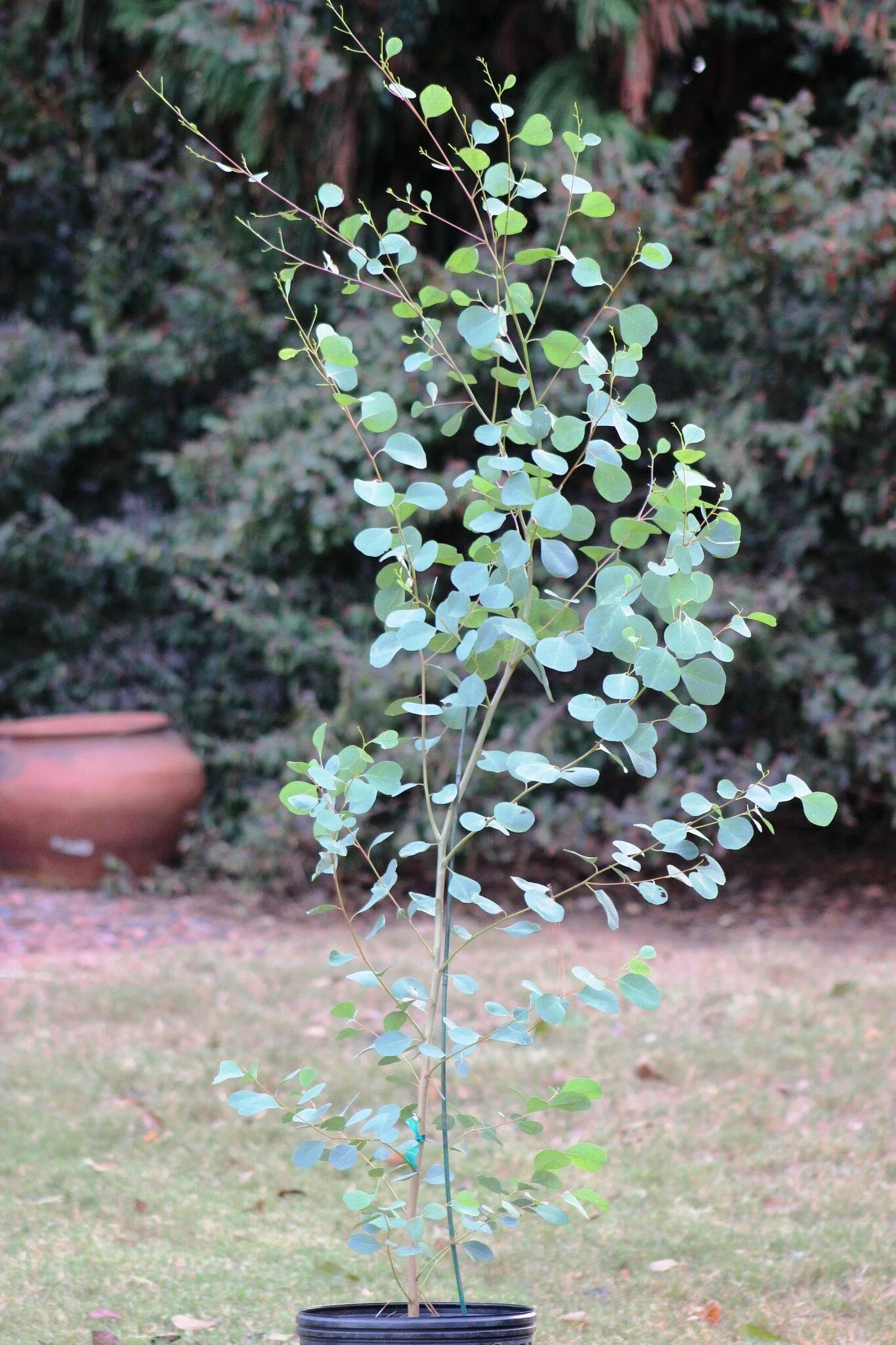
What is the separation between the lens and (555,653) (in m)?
1.42

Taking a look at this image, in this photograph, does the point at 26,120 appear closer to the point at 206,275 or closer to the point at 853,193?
the point at 206,275

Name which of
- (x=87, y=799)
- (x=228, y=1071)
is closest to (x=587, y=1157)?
(x=228, y=1071)

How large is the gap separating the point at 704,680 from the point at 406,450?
1.33 feet

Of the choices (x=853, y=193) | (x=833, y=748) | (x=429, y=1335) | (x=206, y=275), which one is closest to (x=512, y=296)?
(x=429, y=1335)

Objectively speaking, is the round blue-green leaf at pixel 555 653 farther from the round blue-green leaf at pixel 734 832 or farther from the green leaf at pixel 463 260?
the green leaf at pixel 463 260

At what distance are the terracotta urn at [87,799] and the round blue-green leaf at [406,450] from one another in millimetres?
4768

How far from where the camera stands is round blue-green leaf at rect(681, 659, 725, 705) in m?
1.44

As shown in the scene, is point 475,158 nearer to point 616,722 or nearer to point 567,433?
point 567,433

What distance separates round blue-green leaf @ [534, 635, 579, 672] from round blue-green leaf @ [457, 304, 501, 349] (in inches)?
13.3

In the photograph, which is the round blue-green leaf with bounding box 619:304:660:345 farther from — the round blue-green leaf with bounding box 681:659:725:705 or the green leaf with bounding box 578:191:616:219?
the round blue-green leaf with bounding box 681:659:725:705

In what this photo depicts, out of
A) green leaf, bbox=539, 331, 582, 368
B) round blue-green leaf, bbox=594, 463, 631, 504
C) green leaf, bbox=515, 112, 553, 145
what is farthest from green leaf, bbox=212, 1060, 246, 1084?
green leaf, bbox=515, 112, 553, 145

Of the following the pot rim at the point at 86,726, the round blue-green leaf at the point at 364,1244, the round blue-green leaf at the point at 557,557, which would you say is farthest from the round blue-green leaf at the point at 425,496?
the pot rim at the point at 86,726

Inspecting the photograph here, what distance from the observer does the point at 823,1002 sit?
13.1 ft

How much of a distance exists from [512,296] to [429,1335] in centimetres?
111
